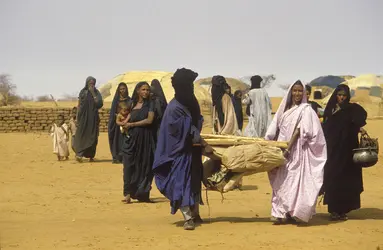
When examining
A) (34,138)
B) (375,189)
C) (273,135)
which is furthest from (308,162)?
(34,138)

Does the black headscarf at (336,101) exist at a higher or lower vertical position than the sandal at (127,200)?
higher

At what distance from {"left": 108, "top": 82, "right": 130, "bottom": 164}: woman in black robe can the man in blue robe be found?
495 cm

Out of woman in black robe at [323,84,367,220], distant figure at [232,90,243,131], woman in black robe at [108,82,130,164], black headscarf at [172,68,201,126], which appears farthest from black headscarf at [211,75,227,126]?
black headscarf at [172,68,201,126]

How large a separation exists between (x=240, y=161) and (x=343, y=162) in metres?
1.50

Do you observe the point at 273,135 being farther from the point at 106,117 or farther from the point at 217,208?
the point at 106,117

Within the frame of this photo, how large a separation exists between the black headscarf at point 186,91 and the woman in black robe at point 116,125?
15.8 ft

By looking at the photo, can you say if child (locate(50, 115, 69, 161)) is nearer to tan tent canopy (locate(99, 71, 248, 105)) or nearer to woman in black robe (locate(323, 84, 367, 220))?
woman in black robe (locate(323, 84, 367, 220))

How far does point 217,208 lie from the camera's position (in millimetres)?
11141

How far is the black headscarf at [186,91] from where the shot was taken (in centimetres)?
909

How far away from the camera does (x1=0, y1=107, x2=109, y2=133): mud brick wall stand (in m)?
33.2

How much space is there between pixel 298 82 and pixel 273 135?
67 cm

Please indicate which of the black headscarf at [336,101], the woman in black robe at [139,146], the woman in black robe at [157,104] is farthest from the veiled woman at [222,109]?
the black headscarf at [336,101]

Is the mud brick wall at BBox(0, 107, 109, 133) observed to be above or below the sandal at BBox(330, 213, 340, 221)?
below

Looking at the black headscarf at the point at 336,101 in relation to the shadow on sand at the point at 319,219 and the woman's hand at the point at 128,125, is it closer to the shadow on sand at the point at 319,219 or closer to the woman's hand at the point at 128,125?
the shadow on sand at the point at 319,219
